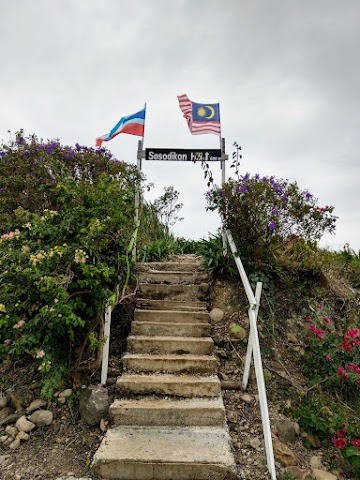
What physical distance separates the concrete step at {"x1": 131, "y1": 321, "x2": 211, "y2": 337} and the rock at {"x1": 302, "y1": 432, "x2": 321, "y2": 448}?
4.34 feet

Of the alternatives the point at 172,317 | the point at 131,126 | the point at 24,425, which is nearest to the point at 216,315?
the point at 172,317

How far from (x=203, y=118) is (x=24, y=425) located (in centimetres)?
470

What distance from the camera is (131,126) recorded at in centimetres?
553

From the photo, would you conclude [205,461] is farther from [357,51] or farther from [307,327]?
[357,51]

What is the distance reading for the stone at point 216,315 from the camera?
13.1ft

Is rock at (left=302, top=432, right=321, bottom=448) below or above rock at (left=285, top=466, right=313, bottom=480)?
above

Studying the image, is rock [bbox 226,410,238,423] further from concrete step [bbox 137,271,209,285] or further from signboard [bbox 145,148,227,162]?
signboard [bbox 145,148,227,162]

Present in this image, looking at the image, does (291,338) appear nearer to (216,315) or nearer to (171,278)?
(216,315)

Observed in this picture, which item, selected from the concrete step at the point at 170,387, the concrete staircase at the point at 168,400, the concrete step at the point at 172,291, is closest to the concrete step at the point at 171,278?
the concrete staircase at the point at 168,400

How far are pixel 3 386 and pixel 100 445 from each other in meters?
1.35

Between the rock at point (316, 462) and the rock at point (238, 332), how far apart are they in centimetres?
133

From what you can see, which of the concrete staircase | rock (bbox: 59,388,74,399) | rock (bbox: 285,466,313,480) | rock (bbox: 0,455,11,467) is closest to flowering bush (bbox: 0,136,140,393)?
rock (bbox: 59,388,74,399)

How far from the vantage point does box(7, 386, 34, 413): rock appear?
2993 mm

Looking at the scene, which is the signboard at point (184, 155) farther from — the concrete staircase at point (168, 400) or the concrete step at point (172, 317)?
the concrete step at point (172, 317)
